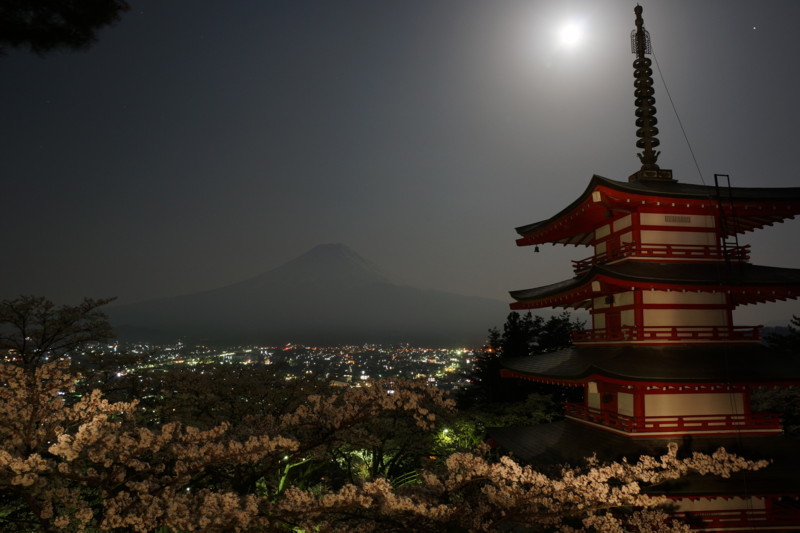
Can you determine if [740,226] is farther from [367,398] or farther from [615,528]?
[367,398]

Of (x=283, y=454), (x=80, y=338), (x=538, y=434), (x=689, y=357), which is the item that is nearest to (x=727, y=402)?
(x=689, y=357)

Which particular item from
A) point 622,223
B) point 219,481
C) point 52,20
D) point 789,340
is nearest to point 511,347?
point 789,340

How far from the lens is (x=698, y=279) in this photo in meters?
9.99

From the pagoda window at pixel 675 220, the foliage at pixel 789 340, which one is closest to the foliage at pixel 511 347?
the foliage at pixel 789 340

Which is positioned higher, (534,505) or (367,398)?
(367,398)

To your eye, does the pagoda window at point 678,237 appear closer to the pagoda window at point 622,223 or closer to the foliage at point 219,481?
the pagoda window at point 622,223

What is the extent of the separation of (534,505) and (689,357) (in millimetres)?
4919

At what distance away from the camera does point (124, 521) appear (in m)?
5.64

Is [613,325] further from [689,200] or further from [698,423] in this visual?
[689,200]

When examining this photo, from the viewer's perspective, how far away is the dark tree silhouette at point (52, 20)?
20.1 feet

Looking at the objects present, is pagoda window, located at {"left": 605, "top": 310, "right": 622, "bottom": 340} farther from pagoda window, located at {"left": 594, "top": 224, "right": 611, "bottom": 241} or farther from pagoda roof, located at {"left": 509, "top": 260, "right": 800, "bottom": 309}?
pagoda window, located at {"left": 594, "top": 224, "right": 611, "bottom": 241}

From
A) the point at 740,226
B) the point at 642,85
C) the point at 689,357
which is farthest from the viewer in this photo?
the point at 642,85

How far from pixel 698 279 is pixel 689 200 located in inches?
72.9

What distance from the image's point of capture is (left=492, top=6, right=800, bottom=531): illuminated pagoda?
9.24 m
